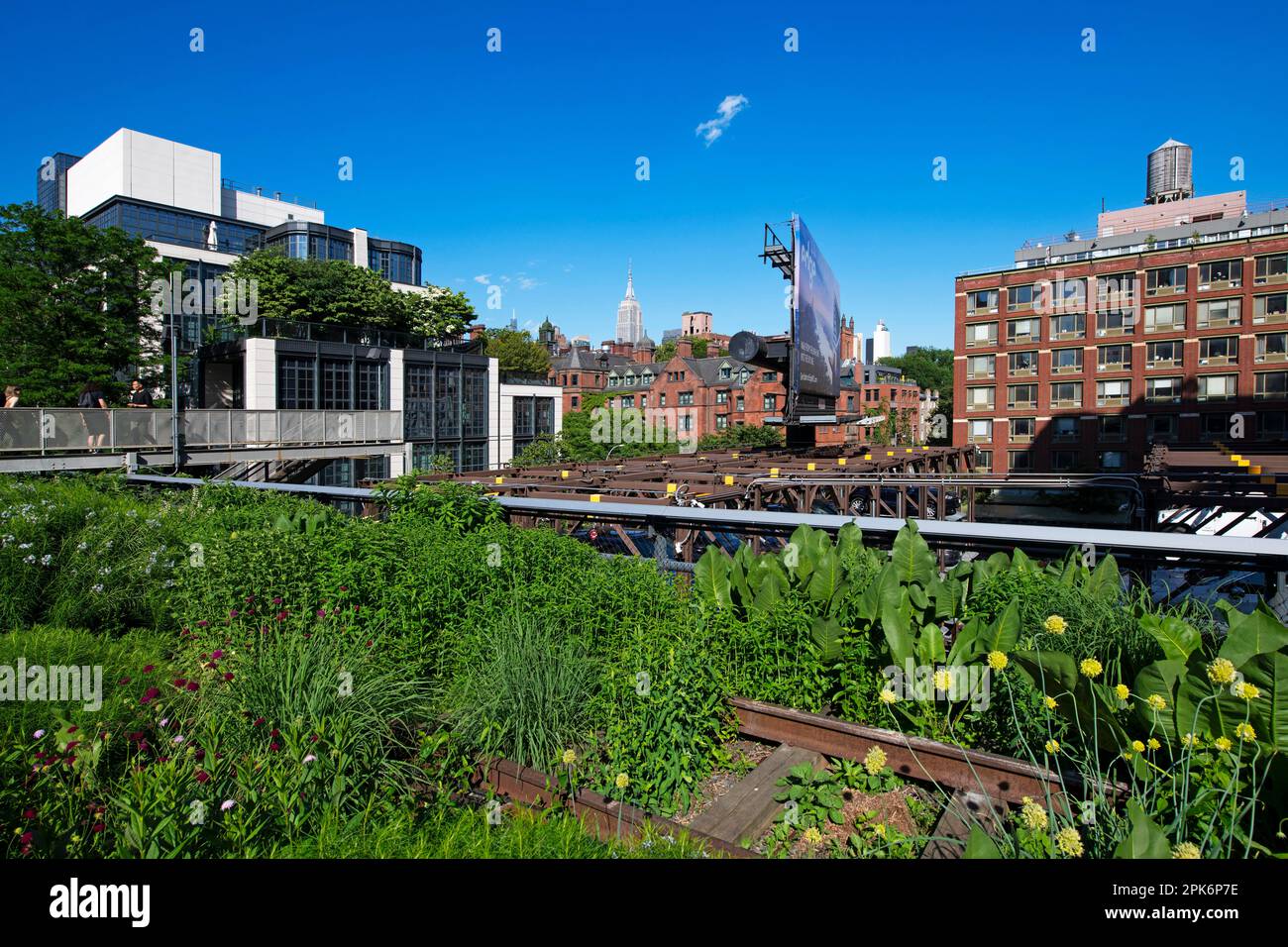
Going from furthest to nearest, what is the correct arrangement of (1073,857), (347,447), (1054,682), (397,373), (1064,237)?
(1064,237), (397,373), (347,447), (1054,682), (1073,857)

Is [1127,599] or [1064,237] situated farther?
[1064,237]

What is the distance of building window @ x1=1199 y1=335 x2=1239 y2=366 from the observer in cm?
5378

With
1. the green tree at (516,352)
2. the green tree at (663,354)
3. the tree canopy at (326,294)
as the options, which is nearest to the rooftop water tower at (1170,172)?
the green tree at (663,354)

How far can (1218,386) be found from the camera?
54188 millimetres

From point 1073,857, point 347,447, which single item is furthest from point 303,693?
point 347,447

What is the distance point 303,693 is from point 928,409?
393ft

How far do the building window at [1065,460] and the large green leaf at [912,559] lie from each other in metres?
63.9

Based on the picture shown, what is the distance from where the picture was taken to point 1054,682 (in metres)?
3.11

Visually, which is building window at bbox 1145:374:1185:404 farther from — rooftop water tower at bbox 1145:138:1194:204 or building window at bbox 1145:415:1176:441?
rooftop water tower at bbox 1145:138:1194:204

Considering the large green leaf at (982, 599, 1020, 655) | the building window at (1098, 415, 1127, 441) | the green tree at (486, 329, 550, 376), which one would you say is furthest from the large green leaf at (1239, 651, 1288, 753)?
the green tree at (486, 329, 550, 376)

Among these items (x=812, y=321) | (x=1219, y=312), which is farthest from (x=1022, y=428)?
(x=812, y=321)

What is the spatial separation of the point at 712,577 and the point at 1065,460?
65080 mm

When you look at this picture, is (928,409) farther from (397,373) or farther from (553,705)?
(553,705)
